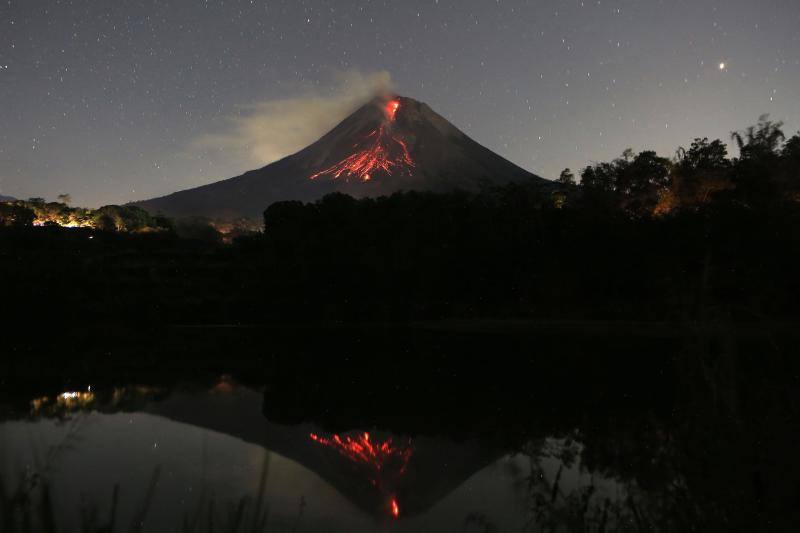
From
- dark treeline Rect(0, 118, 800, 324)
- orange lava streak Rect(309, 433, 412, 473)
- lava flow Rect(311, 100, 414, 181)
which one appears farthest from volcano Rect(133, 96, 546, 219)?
orange lava streak Rect(309, 433, 412, 473)

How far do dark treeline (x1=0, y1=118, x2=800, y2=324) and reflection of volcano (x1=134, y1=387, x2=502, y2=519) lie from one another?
891 inches

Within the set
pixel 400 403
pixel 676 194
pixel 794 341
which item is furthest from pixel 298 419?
pixel 676 194

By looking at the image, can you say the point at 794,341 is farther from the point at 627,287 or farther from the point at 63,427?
the point at 63,427

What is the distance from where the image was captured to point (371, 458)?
892cm

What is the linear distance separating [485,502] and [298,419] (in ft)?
16.9

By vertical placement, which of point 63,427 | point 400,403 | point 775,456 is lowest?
point 400,403

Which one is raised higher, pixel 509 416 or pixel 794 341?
pixel 509 416

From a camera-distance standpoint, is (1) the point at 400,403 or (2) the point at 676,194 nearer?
(1) the point at 400,403

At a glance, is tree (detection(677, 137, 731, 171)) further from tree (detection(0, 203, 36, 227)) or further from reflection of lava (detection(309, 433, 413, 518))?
tree (detection(0, 203, 36, 227))

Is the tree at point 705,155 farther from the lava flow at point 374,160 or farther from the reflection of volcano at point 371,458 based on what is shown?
the lava flow at point 374,160

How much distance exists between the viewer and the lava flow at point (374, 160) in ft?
415

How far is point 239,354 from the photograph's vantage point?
20812 mm

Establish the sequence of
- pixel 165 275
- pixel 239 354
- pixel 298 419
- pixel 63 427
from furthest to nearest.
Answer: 1. pixel 165 275
2. pixel 239 354
3. pixel 298 419
4. pixel 63 427

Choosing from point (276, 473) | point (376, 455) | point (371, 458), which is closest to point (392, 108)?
point (376, 455)
